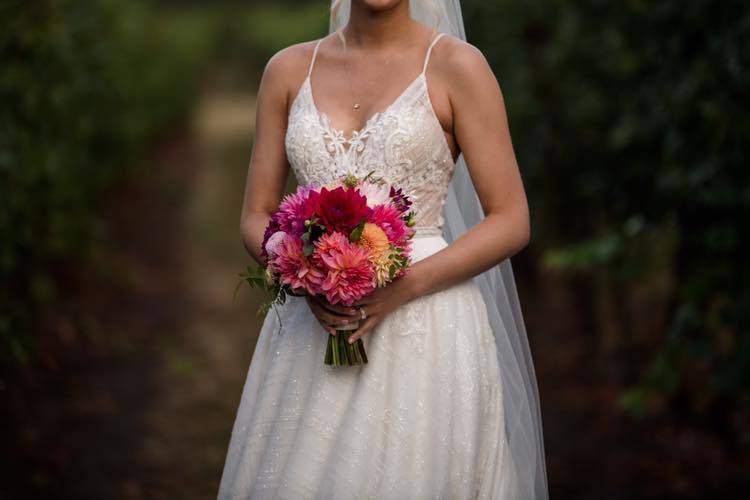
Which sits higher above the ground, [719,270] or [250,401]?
[719,270]

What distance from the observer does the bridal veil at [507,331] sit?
319 centimetres

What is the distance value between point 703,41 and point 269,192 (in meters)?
3.07

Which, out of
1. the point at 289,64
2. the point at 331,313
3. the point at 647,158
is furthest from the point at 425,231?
the point at 647,158

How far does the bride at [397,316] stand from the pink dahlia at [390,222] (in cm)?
21

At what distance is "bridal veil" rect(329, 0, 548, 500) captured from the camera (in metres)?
3.19

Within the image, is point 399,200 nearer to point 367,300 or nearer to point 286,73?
point 367,300

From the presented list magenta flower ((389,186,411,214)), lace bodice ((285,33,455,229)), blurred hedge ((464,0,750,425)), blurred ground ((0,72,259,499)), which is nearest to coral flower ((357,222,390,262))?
magenta flower ((389,186,411,214))

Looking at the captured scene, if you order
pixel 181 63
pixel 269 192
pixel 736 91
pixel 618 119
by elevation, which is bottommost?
pixel 269 192

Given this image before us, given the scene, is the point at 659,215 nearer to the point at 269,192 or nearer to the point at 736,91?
the point at 736,91

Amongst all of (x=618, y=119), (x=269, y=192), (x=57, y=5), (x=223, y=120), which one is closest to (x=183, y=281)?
(x=57, y=5)

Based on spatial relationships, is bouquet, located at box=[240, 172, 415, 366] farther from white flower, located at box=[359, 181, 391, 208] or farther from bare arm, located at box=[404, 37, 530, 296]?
bare arm, located at box=[404, 37, 530, 296]

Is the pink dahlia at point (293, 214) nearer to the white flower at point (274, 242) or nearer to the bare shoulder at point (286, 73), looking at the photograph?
the white flower at point (274, 242)

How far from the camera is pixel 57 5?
724 centimetres

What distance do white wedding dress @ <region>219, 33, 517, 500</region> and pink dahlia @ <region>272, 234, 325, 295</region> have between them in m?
0.40
